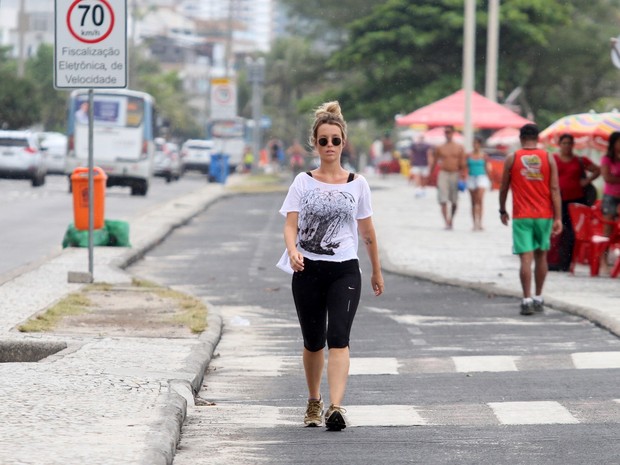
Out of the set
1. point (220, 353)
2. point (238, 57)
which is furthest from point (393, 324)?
point (238, 57)

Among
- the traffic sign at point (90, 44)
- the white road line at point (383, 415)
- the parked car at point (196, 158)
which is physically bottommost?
the parked car at point (196, 158)

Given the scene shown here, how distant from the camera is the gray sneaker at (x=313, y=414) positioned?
27.1 ft

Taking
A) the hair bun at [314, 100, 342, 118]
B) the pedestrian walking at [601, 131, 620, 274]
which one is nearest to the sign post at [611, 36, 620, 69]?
the pedestrian walking at [601, 131, 620, 274]

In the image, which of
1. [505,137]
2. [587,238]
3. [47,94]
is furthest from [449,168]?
[47,94]

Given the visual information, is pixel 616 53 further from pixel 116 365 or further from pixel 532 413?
pixel 532 413

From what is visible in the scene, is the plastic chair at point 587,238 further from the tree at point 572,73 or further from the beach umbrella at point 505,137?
the tree at point 572,73

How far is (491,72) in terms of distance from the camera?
1580 inches

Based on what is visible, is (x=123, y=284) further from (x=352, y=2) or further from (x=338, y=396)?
(x=352, y=2)

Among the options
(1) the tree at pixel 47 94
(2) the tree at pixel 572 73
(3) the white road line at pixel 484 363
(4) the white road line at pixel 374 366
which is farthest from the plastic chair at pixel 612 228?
(1) the tree at pixel 47 94

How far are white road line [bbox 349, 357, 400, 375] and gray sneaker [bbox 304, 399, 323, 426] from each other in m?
2.18

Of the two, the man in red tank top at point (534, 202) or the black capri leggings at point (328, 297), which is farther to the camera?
the man in red tank top at point (534, 202)

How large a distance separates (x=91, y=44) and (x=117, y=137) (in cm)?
2892

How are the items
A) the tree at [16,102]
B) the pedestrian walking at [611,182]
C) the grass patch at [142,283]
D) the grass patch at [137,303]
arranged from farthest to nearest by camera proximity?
the tree at [16,102], the pedestrian walking at [611,182], the grass patch at [142,283], the grass patch at [137,303]

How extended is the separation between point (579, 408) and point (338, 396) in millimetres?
1477
